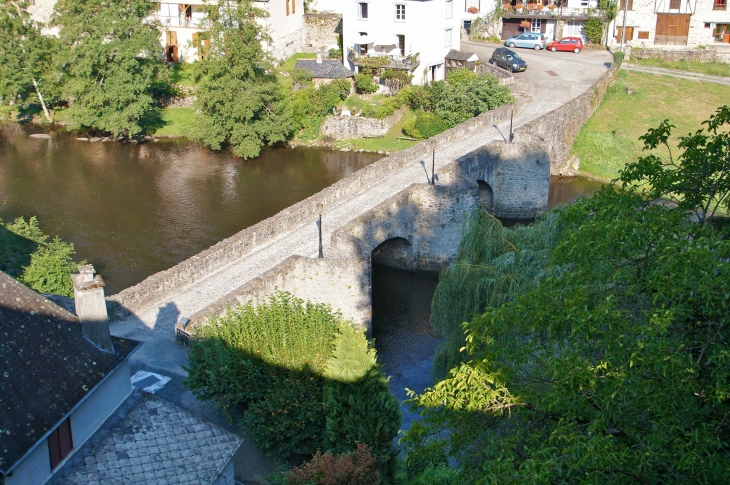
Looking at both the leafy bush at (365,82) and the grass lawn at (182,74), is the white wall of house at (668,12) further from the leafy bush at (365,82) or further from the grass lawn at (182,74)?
the grass lawn at (182,74)

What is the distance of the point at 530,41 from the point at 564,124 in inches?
678

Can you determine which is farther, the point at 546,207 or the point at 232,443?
the point at 546,207

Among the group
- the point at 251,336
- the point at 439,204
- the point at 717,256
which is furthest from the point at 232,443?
the point at 439,204

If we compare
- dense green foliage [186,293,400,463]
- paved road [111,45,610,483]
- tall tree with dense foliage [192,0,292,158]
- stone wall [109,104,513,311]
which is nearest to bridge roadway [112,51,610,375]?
paved road [111,45,610,483]

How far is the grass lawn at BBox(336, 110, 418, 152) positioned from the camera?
44781mm

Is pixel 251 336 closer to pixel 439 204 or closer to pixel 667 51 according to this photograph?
pixel 439 204

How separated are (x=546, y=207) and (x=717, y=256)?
2423 centimetres

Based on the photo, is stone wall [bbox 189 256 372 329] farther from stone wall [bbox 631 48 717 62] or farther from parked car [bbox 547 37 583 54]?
stone wall [bbox 631 48 717 62]

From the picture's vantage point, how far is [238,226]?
3391 centimetres

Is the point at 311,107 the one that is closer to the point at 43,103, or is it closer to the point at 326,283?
the point at 43,103

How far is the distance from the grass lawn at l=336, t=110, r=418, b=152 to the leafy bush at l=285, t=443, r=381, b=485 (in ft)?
101

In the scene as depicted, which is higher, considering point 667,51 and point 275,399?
point 667,51

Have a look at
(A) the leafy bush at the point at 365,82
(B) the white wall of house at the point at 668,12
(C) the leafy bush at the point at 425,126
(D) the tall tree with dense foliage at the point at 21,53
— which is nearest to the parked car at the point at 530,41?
(B) the white wall of house at the point at 668,12

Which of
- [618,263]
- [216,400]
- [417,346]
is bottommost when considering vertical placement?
[417,346]
